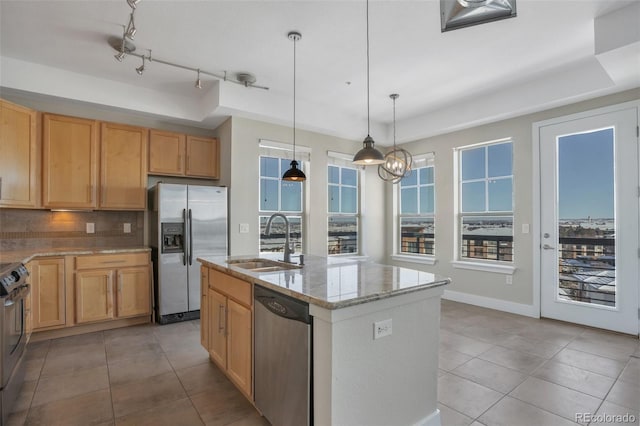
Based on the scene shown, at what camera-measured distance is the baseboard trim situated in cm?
418

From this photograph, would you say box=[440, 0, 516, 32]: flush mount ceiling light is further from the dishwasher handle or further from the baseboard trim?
the baseboard trim

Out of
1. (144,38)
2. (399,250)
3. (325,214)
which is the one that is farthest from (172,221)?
(399,250)

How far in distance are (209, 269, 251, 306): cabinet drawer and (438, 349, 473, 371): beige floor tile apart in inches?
70.7

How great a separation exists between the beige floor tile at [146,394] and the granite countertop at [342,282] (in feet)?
3.04

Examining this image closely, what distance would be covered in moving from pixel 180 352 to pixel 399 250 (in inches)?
160

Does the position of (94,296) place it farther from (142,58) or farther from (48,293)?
(142,58)

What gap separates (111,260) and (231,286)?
2.24m

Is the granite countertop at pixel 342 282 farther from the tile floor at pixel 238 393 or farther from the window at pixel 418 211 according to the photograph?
the window at pixel 418 211

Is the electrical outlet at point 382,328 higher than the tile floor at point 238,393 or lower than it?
higher

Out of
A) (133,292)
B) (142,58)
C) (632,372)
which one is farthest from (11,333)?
(632,372)

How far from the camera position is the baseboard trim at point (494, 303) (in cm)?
418

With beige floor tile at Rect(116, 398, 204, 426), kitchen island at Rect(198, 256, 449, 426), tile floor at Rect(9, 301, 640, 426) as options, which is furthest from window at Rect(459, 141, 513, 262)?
beige floor tile at Rect(116, 398, 204, 426)

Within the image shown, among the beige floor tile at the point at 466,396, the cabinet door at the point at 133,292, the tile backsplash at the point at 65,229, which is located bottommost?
the beige floor tile at the point at 466,396

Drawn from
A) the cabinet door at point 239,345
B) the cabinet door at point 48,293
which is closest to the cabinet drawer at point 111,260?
the cabinet door at point 48,293
